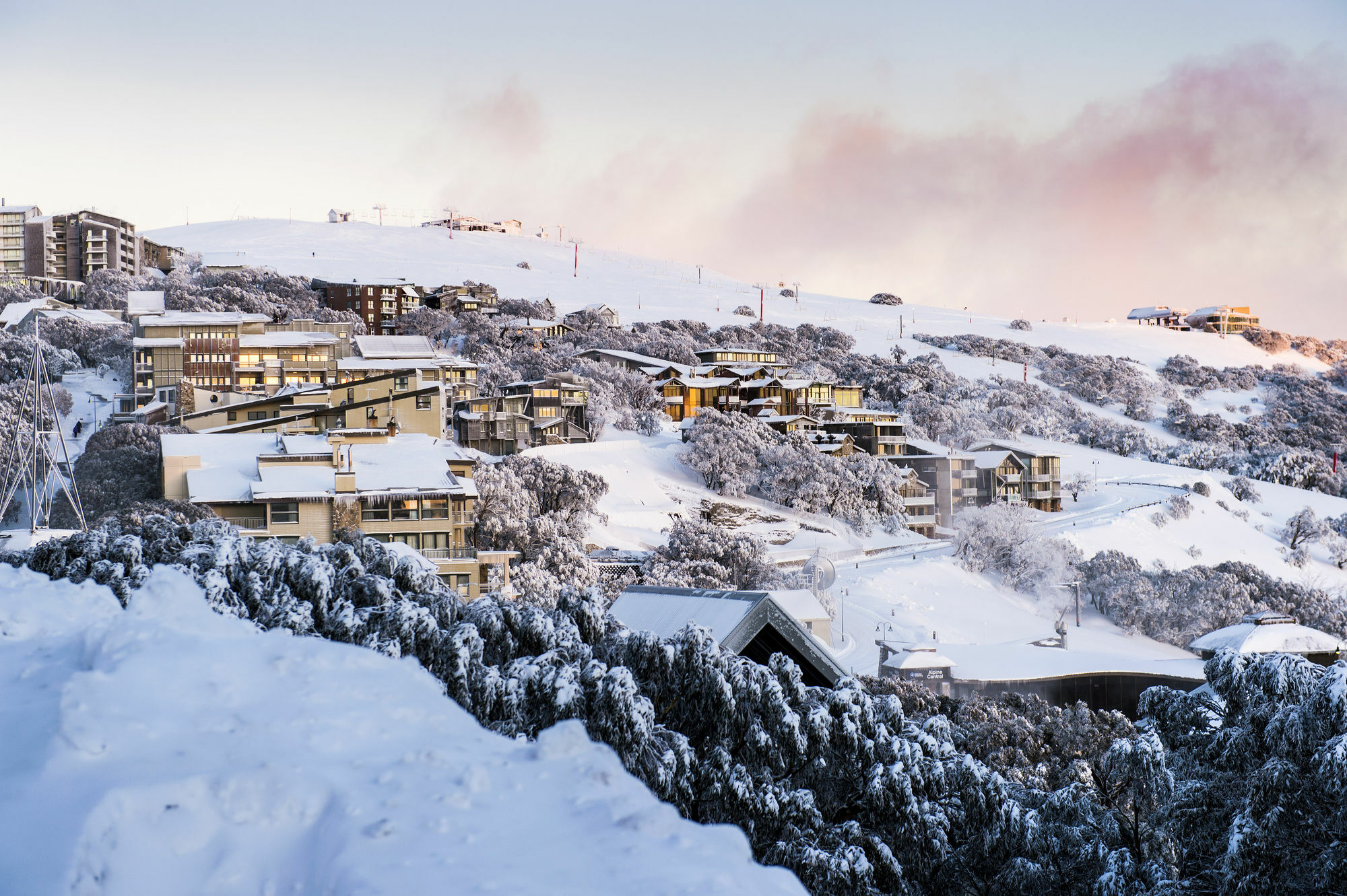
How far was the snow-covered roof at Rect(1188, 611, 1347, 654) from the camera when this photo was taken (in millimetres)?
40812

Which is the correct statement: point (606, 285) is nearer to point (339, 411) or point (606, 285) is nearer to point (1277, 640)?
point (339, 411)

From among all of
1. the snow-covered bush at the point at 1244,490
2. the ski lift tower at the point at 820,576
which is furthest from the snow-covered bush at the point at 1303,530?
the ski lift tower at the point at 820,576

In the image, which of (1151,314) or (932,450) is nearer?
(932,450)

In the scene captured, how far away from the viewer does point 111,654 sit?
29.6 feet

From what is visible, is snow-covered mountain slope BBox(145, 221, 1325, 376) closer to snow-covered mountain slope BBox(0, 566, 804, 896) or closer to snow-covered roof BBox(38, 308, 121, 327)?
snow-covered roof BBox(38, 308, 121, 327)

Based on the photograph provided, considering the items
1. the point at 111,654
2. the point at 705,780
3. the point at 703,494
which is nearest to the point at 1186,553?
the point at 703,494

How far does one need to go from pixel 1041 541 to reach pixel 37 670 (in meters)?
60.9

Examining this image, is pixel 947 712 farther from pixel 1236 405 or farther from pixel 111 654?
pixel 1236 405

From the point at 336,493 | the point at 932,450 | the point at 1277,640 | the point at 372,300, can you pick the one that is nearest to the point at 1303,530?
the point at 932,450

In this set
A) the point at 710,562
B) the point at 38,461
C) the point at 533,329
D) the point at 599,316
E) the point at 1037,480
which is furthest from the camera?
the point at 599,316

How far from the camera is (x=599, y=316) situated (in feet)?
410

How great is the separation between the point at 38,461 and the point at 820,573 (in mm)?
37654

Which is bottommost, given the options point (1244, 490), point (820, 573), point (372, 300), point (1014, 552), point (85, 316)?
point (1014, 552)

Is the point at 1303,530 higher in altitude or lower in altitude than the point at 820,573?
lower
